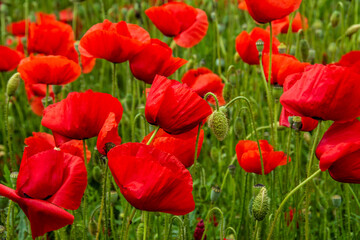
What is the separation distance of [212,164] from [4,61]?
917mm

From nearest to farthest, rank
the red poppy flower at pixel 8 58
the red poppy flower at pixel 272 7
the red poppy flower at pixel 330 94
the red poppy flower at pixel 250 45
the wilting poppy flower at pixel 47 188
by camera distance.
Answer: the wilting poppy flower at pixel 47 188 → the red poppy flower at pixel 330 94 → the red poppy flower at pixel 272 7 → the red poppy flower at pixel 250 45 → the red poppy flower at pixel 8 58

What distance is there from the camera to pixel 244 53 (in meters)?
1.77

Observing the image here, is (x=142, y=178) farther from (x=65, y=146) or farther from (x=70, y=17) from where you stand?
(x=70, y=17)

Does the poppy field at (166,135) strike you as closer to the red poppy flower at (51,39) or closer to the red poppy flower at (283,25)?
the red poppy flower at (51,39)

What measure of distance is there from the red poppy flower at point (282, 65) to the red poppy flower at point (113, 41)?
381 mm

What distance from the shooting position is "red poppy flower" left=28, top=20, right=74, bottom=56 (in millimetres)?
2064

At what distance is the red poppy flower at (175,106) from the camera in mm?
1033

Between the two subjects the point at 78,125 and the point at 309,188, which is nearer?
the point at 78,125

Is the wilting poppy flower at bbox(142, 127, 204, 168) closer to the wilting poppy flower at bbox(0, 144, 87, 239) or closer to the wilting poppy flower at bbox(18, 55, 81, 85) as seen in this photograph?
the wilting poppy flower at bbox(0, 144, 87, 239)

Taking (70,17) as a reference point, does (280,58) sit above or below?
above

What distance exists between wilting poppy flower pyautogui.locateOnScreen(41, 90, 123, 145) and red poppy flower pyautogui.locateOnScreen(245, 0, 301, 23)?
0.55 meters

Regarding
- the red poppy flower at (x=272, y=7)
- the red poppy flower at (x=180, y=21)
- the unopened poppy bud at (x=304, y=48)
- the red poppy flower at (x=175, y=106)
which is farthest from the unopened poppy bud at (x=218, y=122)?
the unopened poppy bud at (x=304, y=48)

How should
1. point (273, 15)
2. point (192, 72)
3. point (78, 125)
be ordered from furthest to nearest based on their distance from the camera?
point (192, 72) < point (273, 15) < point (78, 125)

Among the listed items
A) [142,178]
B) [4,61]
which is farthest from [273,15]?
[4,61]
